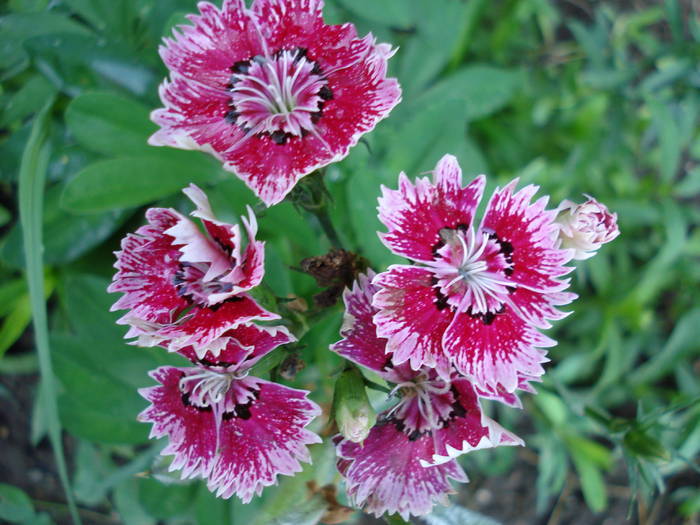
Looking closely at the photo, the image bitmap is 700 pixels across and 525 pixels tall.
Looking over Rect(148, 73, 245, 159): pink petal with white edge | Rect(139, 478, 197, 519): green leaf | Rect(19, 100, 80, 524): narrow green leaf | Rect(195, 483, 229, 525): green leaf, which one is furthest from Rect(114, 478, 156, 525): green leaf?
Rect(148, 73, 245, 159): pink petal with white edge

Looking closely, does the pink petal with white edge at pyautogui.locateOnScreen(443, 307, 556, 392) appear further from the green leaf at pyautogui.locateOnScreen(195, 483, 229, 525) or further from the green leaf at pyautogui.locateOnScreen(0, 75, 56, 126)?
the green leaf at pyautogui.locateOnScreen(0, 75, 56, 126)

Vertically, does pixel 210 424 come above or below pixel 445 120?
below

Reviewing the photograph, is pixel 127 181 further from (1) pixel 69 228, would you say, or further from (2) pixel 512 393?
(2) pixel 512 393

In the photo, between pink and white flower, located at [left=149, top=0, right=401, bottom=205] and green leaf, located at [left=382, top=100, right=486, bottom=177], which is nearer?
pink and white flower, located at [left=149, top=0, right=401, bottom=205]

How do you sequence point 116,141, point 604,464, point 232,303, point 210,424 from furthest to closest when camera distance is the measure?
point 604,464
point 116,141
point 210,424
point 232,303

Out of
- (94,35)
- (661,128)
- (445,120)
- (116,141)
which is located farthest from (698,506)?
(94,35)

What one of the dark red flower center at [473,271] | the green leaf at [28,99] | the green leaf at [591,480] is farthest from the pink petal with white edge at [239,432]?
the green leaf at [591,480]

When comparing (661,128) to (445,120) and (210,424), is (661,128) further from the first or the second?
(210,424)

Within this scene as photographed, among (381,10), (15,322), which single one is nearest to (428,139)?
(381,10)
